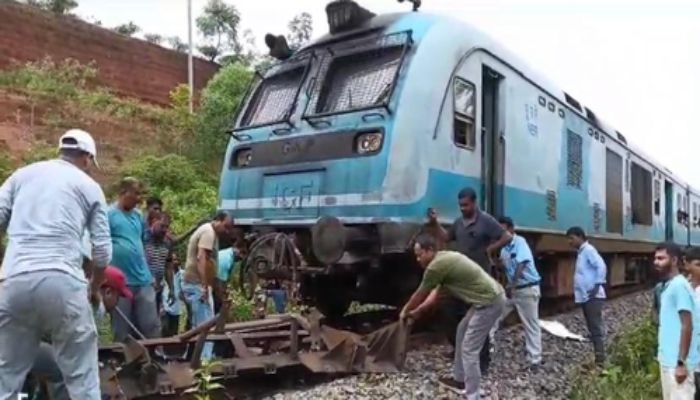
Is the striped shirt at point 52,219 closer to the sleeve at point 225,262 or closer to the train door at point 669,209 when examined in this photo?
the sleeve at point 225,262

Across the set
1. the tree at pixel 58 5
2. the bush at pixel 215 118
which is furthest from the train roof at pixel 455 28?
the tree at pixel 58 5

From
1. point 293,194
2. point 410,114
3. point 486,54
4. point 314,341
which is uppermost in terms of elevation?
point 486,54

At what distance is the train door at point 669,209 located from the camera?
1764 centimetres

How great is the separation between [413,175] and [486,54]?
189 centimetres

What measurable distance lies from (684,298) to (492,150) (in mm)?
3242

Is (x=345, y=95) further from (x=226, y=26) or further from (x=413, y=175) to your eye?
(x=226, y=26)

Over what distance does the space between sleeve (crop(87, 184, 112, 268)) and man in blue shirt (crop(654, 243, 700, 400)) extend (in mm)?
3270

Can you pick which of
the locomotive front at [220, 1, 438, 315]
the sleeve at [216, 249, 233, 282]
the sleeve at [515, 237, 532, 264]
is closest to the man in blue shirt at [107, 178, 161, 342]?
the locomotive front at [220, 1, 438, 315]

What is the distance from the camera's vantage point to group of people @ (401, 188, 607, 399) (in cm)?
555

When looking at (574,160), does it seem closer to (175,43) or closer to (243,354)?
(243,354)

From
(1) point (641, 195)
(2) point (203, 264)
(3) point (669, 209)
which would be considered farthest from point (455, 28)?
(3) point (669, 209)

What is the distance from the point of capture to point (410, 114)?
652 centimetres

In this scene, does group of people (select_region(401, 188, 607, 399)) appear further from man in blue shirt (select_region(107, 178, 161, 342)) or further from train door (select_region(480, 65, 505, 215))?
man in blue shirt (select_region(107, 178, 161, 342))

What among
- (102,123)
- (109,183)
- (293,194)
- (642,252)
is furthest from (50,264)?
(102,123)
